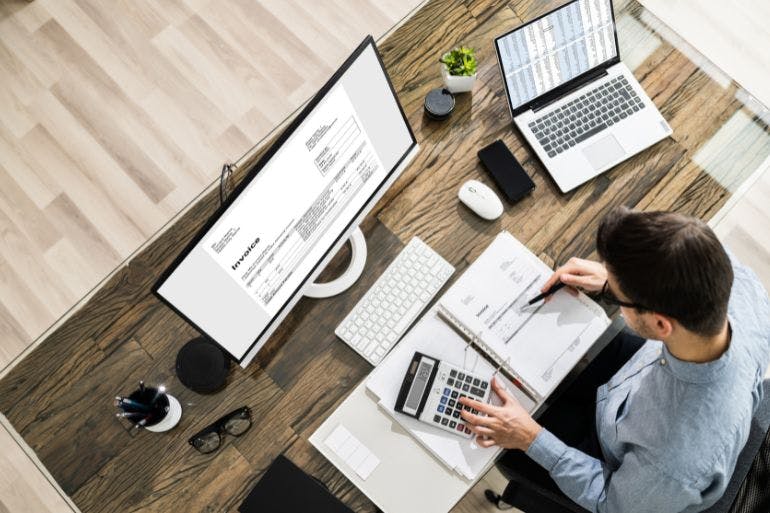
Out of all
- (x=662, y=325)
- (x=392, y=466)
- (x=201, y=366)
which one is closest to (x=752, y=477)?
(x=662, y=325)

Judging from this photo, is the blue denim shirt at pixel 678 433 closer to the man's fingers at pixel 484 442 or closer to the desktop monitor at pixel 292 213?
the man's fingers at pixel 484 442

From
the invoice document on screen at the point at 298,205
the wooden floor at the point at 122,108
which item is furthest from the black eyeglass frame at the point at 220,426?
the wooden floor at the point at 122,108

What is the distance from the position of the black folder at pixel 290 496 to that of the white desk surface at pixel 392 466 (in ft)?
0.23

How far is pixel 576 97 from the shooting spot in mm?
1729

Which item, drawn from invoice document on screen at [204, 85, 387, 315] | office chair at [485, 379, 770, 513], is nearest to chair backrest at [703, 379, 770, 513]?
office chair at [485, 379, 770, 513]

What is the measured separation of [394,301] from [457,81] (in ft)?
2.01

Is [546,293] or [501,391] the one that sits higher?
[546,293]

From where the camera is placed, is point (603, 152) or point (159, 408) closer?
point (159, 408)

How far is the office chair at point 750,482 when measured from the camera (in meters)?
1.35

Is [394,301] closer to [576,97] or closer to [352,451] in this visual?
[352,451]

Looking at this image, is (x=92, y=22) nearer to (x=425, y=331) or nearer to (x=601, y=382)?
(x=425, y=331)

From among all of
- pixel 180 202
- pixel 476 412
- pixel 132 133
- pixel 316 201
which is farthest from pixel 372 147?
pixel 132 133

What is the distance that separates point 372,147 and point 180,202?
1.49 meters

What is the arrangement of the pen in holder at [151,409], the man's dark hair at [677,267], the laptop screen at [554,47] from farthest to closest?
the laptop screen at [554,47] → the pen in holder at [151,409] → the man's dark hair at [677,267]
